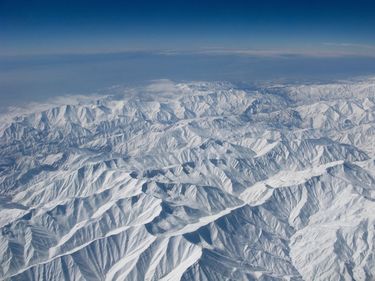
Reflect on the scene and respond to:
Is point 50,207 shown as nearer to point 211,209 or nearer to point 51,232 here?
point 51,232

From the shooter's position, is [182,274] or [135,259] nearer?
[182,274]

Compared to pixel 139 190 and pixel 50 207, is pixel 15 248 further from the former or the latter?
pixel 139 190

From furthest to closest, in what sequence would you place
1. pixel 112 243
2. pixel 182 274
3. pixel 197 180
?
pixel 197 180 < pixel 112 243 < pixel 182 274

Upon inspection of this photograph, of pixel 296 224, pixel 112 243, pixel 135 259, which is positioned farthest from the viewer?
pixel 296 224

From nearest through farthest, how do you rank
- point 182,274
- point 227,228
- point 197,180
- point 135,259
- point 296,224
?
point 182,274 → point 135,259 → point 227,228 → point 296,224 → point 197,180

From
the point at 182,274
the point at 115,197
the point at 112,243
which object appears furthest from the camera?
the point at 115,197

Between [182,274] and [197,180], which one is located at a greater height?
[182,274]

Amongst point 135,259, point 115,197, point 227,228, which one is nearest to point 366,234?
point 227,228

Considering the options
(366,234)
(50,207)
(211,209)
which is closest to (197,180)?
(211,209)

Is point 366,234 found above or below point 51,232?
above
